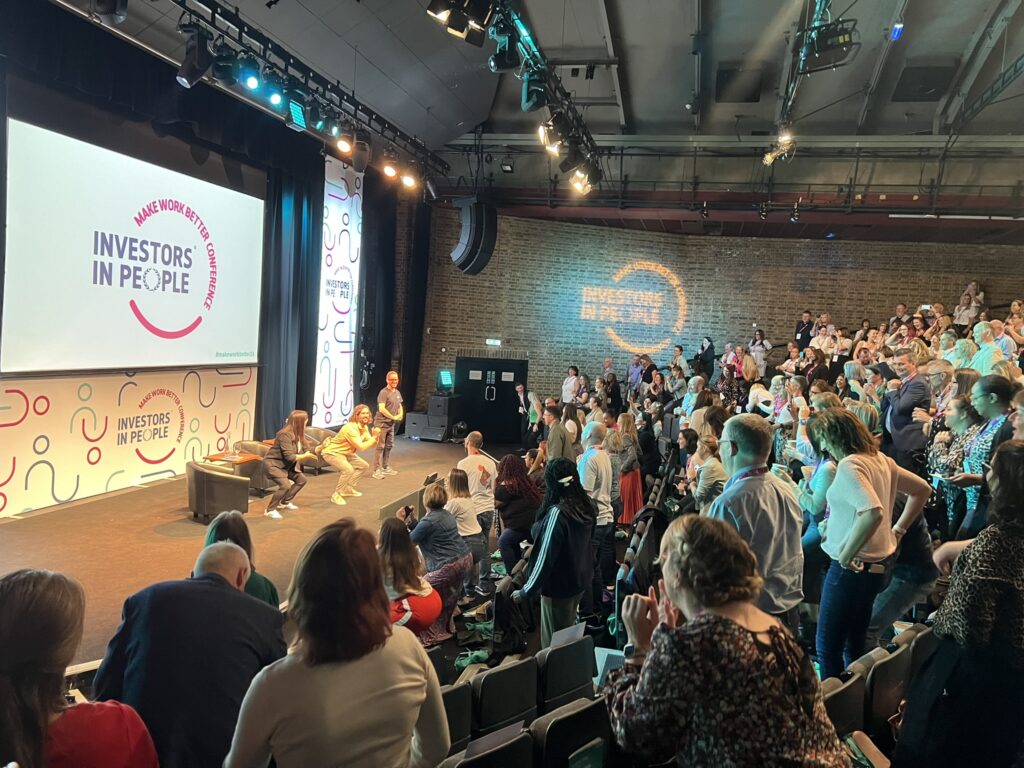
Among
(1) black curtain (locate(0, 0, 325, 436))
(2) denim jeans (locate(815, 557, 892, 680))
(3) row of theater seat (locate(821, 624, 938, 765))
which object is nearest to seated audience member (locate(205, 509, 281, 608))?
(3) row of theater seat (locate(821, 624, 938, 765))

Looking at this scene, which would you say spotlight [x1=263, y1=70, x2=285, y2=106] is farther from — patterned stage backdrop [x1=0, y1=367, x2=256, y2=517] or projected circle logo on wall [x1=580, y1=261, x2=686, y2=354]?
projected circle logo on wall [x1=580, y1=261, x2=686, y2=354]

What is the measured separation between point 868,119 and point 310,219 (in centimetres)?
934

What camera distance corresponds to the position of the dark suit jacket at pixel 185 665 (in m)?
1.74

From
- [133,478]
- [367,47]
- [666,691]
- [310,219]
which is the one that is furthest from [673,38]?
[666,691]

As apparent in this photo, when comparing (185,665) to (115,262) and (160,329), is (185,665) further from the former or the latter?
(160,329)

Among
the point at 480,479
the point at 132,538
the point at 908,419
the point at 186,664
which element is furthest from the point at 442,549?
the point at 908,419

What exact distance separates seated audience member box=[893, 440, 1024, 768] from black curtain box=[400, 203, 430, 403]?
11847mm

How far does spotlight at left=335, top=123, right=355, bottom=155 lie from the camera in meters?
8.63

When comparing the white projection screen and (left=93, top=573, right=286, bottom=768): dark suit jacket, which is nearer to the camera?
(left=93, top=573, right=286, bottom=768): dark suit jacket

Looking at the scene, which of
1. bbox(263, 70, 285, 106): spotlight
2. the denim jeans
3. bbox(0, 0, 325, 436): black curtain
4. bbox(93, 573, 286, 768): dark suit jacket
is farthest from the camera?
bbox(263, 70, 285, 106): spotlight

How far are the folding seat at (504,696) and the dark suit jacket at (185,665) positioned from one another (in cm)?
90

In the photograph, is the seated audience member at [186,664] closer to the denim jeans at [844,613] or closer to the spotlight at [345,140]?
the denim jeans at [844,613]

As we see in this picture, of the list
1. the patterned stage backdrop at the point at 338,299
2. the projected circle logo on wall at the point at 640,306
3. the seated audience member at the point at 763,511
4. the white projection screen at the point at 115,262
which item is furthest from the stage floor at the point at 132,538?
the projected circle logo on wall at the point at 640,306

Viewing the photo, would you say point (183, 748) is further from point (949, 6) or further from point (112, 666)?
point (949, 6)
